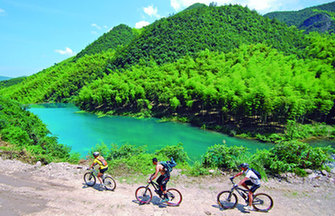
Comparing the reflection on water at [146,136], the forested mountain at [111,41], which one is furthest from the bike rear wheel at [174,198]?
the forested mountain at [111,41]

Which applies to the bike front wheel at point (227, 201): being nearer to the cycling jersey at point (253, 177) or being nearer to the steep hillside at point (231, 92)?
the cycling jersey at point (253, 177)

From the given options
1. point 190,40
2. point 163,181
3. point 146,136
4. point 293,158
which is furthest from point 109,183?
point 190,40

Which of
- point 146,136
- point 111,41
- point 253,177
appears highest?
point 111,41

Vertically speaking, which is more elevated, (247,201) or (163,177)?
(163,177)

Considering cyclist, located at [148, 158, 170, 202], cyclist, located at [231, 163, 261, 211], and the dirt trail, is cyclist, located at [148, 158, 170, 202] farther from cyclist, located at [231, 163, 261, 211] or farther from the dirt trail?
cyclist, located at [231, 163, 261, 211]

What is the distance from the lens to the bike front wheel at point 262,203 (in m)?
5.84

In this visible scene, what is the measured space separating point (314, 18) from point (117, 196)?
131m

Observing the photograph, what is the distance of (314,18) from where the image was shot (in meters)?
98.2

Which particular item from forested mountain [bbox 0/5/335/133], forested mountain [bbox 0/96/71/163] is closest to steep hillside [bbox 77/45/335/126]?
forested mountain [bbox 0/5/335/133]

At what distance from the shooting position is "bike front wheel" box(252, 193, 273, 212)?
5.84m

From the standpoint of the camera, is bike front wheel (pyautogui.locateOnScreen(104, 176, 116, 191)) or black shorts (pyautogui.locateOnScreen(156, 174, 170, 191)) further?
bike front wheel (pyautogui.locateOnScreen(104, 176, 116, 191))

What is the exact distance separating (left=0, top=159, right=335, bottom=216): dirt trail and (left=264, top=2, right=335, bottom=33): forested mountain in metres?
107

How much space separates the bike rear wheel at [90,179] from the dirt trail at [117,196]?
0.20 meters

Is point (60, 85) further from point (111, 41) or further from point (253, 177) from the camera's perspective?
point (253, 177)
